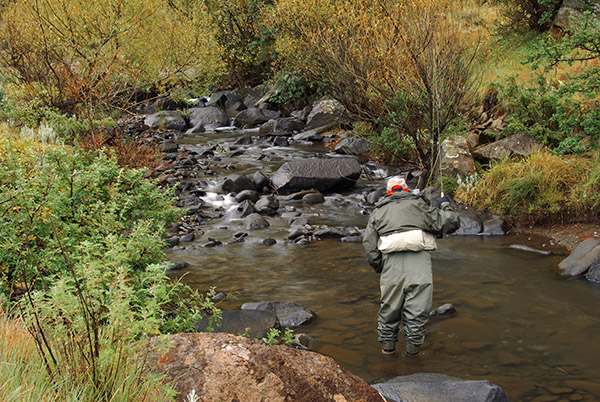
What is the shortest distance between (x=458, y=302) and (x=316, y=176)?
7270mm

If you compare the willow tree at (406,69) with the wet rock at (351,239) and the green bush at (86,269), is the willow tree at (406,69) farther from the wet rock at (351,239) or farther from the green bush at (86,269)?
the green bush at (86,269)

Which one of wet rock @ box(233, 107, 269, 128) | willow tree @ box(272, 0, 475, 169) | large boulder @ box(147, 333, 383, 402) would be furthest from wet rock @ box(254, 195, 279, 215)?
wet rock @ box(233, 107, 269, 128)

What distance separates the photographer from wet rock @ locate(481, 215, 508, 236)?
1065 cm

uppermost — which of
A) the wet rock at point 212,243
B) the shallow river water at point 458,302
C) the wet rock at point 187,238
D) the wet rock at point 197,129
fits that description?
the shallow river water at point 458,302

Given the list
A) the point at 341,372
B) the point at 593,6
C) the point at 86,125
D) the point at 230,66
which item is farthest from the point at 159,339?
the point at 230,66

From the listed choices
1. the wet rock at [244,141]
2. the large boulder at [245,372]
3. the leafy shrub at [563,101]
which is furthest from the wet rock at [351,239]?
the wet rock at [244,141]

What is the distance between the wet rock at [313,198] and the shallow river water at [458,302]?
5.74 feet

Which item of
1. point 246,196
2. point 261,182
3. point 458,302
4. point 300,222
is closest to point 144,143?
point 246,196

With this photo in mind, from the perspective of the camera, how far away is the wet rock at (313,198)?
13.7m

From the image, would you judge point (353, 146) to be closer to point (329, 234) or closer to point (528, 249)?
point (329, 234)

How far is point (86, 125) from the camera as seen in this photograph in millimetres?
12258

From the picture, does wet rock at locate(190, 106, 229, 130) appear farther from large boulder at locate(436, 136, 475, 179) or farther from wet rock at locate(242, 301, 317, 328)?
wet rock at locate(242, 301, 317, 328)

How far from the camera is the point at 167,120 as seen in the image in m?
25.0

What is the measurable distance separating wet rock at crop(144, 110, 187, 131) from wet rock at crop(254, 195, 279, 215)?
12.2 metres
